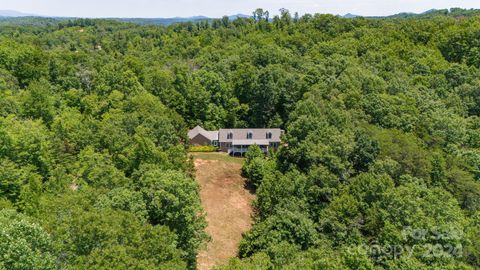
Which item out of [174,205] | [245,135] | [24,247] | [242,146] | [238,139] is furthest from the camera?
[245,135]

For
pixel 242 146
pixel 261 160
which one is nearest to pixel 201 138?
pixel 242 146

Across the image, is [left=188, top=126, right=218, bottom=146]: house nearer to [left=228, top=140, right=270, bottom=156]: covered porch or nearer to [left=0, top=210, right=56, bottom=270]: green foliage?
[left=228, top=140, right=270, bottom=156]: covered porch

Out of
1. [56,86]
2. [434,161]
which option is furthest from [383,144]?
[56,86]

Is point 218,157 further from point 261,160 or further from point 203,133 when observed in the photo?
point 261,160

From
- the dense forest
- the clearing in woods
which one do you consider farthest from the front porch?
A: the dense forest

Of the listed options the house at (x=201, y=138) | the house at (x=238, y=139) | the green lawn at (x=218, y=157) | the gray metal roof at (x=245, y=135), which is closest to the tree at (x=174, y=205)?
the green lawn at (x=218, y=157)

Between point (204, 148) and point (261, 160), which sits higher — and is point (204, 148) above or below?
below

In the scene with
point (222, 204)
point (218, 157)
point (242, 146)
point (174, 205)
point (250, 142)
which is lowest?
point (222, 204)

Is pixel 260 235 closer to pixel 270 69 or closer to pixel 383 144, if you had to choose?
pixel 383 144
